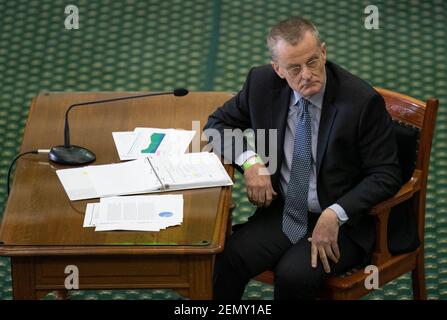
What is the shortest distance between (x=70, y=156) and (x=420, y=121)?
3.99 feet

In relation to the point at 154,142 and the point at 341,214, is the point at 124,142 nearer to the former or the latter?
the point at 154,142

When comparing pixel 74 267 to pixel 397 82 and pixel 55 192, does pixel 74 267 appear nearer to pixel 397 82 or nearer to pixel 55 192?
pixel 55 192

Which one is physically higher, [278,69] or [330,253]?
[278,69]

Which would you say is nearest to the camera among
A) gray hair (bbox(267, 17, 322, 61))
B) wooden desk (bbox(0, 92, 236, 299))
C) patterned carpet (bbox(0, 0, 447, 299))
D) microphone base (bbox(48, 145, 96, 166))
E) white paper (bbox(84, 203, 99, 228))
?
wooden desk (bbox(0, 92, 236, 299))

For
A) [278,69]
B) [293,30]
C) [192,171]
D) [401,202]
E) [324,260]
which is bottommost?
[324,260]

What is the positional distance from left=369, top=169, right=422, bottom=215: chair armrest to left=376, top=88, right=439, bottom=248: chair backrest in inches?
0.9

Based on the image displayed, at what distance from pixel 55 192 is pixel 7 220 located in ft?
0.70

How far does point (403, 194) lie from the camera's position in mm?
3072

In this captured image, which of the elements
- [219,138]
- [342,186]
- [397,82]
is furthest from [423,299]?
[397,82]

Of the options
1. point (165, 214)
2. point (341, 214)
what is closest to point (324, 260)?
point (341, 214)

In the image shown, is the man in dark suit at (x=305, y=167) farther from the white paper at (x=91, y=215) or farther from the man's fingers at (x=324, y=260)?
the white paper at (x=91, y=215)

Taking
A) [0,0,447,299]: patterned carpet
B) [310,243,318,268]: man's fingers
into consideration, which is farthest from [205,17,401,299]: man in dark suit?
[0,0,447,299]: patterned carpet

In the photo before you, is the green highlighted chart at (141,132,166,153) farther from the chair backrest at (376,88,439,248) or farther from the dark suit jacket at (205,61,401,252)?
the chair backrest at (376,88,439,248)

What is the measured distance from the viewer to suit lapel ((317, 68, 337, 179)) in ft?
10.1
